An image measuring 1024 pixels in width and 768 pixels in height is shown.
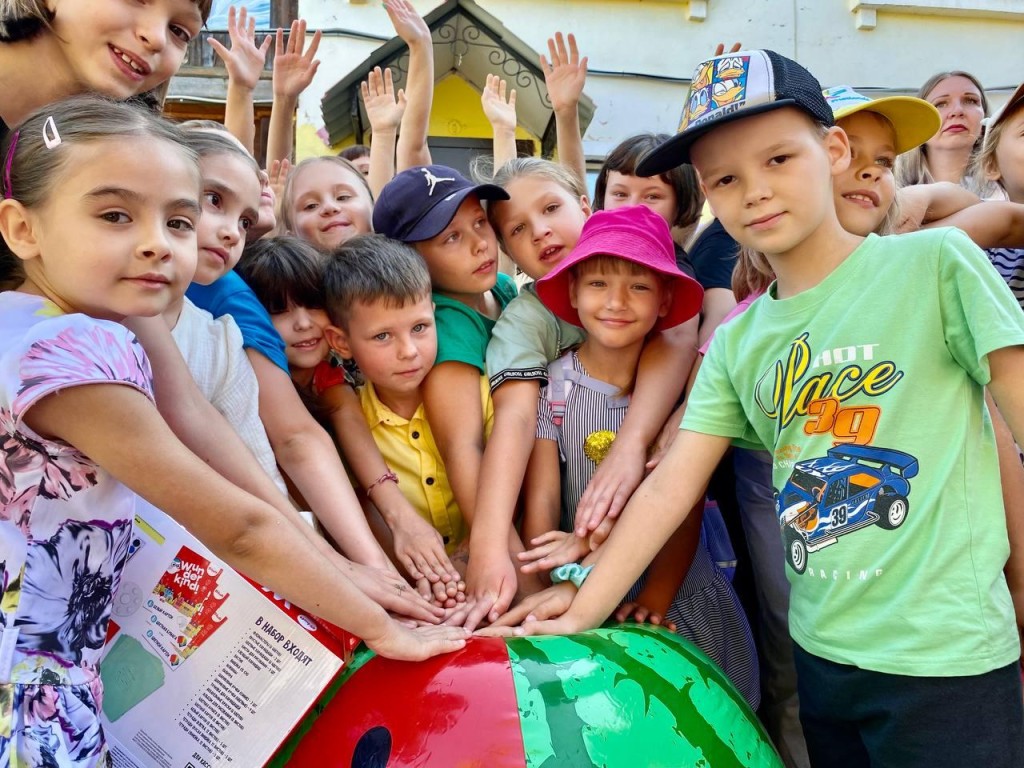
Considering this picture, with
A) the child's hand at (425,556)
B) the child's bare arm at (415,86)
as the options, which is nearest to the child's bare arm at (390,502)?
the child's hand at (425,556)

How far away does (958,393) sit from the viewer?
5.40ft

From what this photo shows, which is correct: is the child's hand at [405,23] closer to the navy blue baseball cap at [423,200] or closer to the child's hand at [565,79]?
the child's hand at [565,79]

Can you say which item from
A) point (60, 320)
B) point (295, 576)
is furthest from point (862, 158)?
point (60, 320)

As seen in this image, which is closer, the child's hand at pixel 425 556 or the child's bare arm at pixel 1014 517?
the child's bare arm at pixel 1014 517

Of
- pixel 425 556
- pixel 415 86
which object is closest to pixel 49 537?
pixel 425 556

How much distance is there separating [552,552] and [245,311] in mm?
1028

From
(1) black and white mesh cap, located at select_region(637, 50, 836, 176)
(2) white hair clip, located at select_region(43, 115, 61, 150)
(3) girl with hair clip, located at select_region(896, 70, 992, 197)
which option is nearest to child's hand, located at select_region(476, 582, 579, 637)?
(1) black and white mesh cap, located at select_region(637, 50, 836, 176)

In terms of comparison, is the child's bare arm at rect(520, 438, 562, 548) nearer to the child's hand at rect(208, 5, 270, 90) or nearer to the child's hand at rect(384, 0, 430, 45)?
the child's hand at rect(384, 0, 430, 45)

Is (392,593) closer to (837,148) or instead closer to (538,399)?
(538,399)

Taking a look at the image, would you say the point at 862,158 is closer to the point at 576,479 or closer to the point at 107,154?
the point at 576,479

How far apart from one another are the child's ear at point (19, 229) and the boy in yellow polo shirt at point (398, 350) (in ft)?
3.27

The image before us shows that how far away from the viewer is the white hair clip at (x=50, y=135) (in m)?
1.44

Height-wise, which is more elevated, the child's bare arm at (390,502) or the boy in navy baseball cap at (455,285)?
the boy in navy baseball cap at (455,285)

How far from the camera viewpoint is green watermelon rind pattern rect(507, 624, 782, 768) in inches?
58.8
